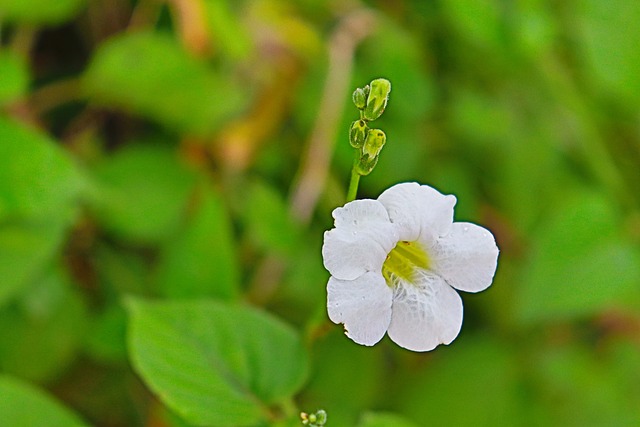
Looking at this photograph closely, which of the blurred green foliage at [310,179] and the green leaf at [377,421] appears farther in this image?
the blurred green foliage at [310,179]

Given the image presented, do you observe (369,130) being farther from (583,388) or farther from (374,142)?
(583,388)

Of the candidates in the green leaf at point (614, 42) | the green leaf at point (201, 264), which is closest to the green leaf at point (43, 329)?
the green leaf at point (201, 264)

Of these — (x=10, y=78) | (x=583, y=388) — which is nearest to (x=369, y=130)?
(x=10, y=78)

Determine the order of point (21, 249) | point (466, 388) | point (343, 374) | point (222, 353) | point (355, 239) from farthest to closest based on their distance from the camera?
1. point (466, 388)
2. point (343, 374)
3. point (21, 249)
4. point (222, 353)
5. point (355, 239)

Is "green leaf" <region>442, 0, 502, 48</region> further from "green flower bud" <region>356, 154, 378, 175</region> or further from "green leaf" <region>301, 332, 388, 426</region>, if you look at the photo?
"green flower bud" <region>356, 154, 378, 175</region>

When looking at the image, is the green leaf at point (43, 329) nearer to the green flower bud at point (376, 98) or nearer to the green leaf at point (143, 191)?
the green leaf at point (143, 191)

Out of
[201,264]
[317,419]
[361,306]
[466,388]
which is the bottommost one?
[466,388]
